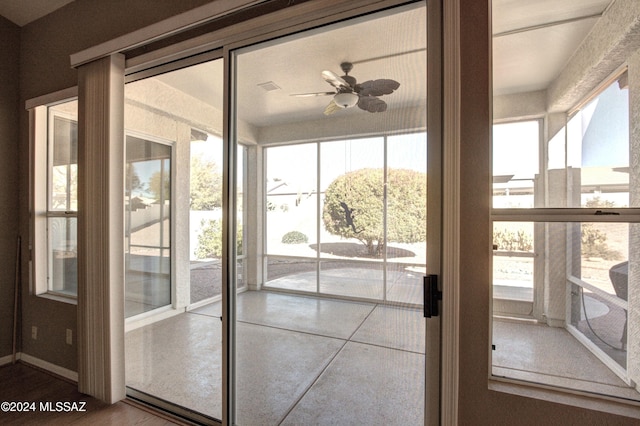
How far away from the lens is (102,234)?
1990 mm

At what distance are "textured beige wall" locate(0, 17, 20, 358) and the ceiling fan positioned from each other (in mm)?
3096

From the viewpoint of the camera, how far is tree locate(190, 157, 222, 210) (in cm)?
179

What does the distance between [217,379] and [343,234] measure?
4.79 ft

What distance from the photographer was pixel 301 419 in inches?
66.4

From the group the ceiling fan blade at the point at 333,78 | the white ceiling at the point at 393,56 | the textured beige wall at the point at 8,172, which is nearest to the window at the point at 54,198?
the textured beige wall at the point at 8,172

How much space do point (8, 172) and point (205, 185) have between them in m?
2.30

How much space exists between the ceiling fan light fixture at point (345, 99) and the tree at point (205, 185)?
87 cm

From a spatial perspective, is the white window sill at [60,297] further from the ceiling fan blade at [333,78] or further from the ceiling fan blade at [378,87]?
the ceiling fan blade at [378,87]

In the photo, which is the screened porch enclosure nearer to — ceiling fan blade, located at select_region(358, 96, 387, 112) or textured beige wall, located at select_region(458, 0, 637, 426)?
ceiling fan blade, located at select_region(358, 96, 387, 112)

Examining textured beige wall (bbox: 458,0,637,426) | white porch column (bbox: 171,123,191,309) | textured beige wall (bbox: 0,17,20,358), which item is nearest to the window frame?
textured beige wall (bbox: 0,17,20,358)

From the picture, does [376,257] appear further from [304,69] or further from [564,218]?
[304,69]

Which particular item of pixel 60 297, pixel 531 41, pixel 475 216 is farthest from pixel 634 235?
pixel 60 297

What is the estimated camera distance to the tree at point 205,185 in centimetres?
179

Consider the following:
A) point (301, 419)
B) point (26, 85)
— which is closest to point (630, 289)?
point (301, 419)
